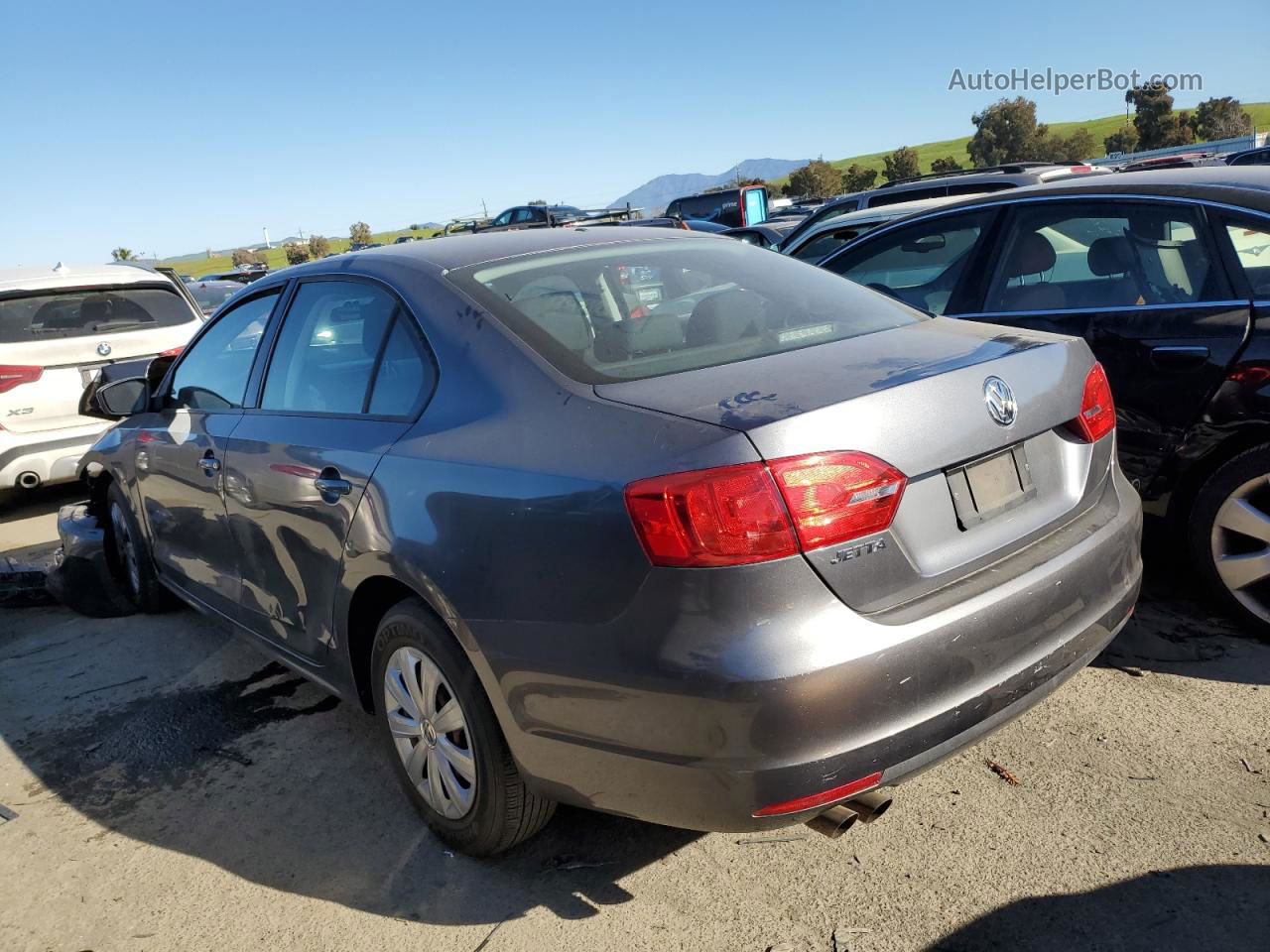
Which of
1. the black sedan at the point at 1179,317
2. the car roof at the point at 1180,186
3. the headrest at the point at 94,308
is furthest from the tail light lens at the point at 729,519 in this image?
the headrest at the point at 94,308

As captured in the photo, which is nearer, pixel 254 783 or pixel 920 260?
pixel 254 783

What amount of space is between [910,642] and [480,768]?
1.15 meters

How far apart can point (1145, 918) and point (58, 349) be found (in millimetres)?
7405

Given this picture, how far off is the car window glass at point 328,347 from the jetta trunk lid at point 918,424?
1040mm

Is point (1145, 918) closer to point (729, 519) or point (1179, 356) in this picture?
point (729, 519)

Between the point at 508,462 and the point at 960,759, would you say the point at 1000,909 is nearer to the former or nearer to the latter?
the point at 960,759

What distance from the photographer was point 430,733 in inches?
109

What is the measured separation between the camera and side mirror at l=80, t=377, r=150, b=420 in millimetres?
4574

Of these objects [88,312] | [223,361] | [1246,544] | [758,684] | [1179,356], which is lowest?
[1246,544]

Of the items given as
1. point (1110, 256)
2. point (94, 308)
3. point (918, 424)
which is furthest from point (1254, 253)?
point (94, 308)

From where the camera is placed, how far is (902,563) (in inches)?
85.9

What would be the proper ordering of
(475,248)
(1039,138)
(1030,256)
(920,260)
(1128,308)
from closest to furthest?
(475,248) < (1128,308) < (1030,256) < (920,260) < (1039,138)

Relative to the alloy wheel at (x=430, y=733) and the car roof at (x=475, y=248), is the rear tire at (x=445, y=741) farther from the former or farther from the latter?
the car roof at (x=475, y=248)

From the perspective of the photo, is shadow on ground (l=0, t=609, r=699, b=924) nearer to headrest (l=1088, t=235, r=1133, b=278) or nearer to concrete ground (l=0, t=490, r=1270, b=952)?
concrete ground (l=0, t=490, r=1270, b=952)
